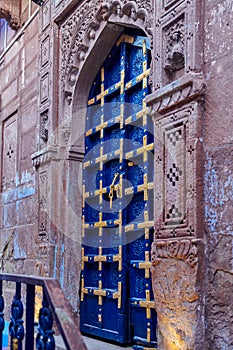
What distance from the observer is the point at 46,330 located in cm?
207

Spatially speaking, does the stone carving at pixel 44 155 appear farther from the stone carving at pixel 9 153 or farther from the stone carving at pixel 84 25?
the stone carving at pixel 9 153

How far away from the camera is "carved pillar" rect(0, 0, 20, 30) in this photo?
6.67m

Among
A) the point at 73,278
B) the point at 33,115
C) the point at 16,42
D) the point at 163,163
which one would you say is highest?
the point at 16,42

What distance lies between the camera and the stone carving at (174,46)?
134 inches

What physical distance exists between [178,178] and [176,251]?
0.43m

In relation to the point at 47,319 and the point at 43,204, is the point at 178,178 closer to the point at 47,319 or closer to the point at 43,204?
the point at 47,319

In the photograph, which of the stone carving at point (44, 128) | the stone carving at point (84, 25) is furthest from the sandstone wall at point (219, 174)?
the stone carving at point (44, 128)

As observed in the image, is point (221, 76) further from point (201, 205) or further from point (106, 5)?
point (106, 5)

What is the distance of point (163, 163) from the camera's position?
3.44 metres

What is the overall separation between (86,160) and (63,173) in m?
0.24

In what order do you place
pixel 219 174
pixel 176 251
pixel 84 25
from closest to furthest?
pixel 219 174, pixel 176 251, pixel 84 25

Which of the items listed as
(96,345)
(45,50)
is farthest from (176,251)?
(45,50)

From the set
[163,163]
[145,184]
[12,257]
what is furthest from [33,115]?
[163,163]

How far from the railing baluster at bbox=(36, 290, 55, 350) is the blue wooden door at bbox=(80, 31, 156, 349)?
6.11ft
